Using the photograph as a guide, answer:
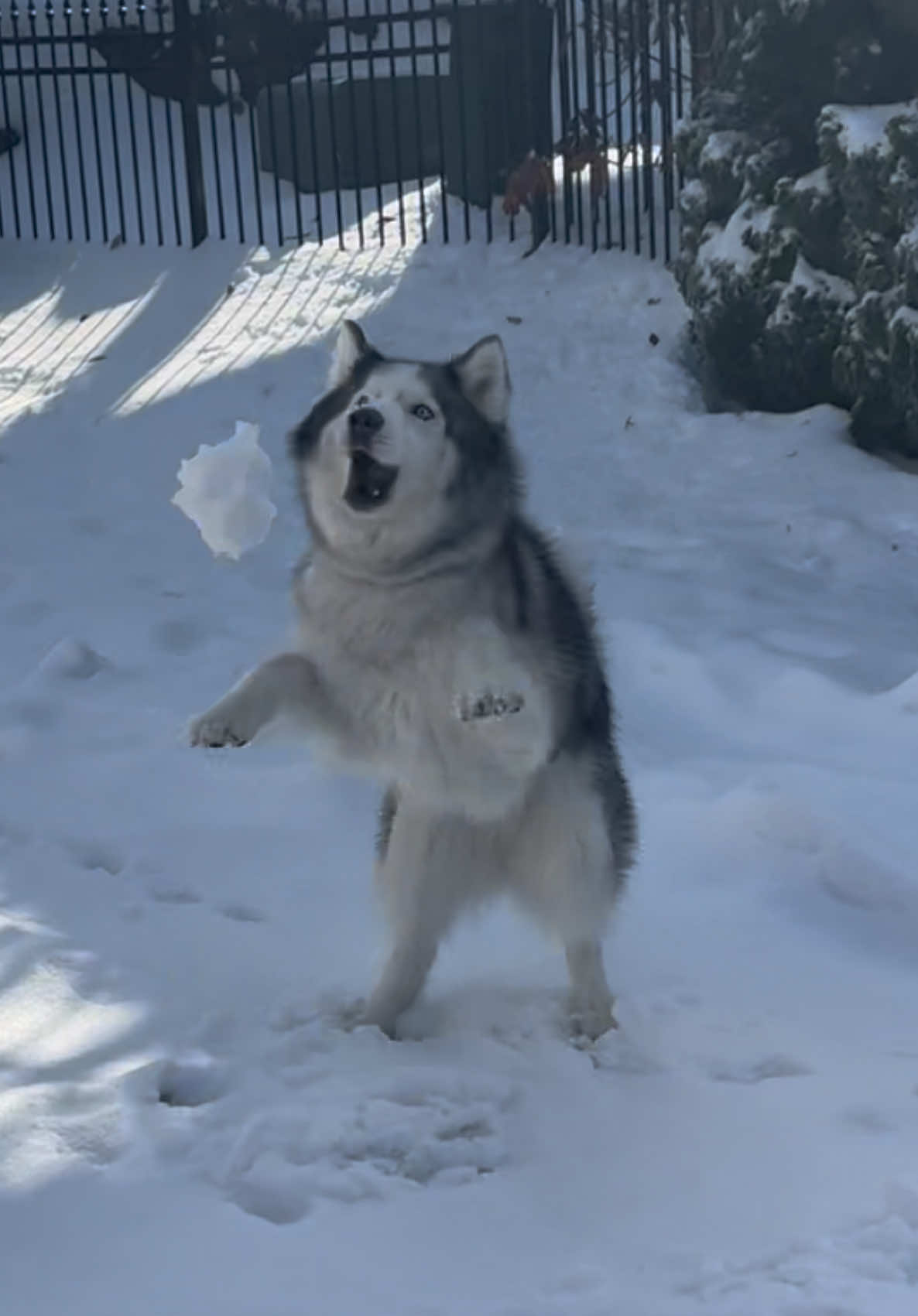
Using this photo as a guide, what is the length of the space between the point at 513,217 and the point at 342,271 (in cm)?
134

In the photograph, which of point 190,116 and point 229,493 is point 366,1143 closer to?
point 229,493

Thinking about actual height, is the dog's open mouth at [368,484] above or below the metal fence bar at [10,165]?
above

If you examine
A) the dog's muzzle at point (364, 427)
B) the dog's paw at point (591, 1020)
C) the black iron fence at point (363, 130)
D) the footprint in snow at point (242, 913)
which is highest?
the dog's muzzle at point (364, 427)

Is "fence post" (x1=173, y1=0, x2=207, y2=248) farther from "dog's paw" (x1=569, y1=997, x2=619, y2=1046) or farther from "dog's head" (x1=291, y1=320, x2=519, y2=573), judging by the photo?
"dog's paw" (x1=569, y1=997, x2=619, y2=1046)

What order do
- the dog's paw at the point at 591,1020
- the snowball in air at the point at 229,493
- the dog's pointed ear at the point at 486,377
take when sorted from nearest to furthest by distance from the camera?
the dog's pointed ear at the point at 486,377, the dog's paw at the point at 591,1020, the snowball in air at the point at 229,493

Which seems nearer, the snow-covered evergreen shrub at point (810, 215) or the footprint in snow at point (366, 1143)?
the footprint in snow at point (366, 1143)

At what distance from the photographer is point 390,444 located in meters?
3.76

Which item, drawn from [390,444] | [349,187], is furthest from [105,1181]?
[349,187]

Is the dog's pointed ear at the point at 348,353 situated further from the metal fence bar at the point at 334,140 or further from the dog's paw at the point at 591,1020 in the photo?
the metal fence bar at the point at 334,140

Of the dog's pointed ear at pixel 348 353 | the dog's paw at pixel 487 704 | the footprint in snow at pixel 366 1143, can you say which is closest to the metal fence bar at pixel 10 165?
the dog's pointed ear at pixel 348 353

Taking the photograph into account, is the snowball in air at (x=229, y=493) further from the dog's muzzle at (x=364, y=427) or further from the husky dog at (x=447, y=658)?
the dog's muzzle at (x=364, y=427)

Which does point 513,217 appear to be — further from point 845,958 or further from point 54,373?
point 845,958

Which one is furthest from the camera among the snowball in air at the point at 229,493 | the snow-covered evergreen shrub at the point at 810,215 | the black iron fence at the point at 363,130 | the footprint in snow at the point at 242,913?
→ the black iron fence at the point at 363,130

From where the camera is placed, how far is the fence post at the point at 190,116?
12750mm
